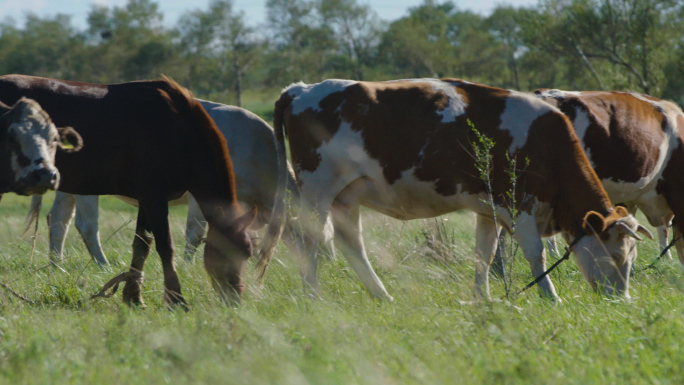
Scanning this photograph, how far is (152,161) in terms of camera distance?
5.89 m

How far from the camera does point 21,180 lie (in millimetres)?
4992

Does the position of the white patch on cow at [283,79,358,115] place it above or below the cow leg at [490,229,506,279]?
above

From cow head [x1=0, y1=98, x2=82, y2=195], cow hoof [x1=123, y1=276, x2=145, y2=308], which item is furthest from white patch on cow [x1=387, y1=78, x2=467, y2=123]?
cow head [x1=0, y1=98, x2=82, y2=195]

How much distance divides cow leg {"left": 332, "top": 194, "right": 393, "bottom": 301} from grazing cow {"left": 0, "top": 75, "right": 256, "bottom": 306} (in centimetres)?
89

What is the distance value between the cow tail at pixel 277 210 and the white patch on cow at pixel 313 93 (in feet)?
0.36

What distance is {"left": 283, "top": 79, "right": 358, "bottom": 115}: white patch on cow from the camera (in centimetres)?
639

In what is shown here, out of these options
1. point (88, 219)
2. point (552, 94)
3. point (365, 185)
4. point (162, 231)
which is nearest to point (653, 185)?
point (552, 94)

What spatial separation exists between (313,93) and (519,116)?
1.72m

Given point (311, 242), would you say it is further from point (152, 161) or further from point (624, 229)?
point (624, 229)

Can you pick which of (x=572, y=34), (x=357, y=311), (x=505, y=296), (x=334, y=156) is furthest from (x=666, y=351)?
(x=572, y=34)

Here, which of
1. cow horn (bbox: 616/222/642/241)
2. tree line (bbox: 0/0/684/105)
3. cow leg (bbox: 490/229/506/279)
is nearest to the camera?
cow horn (bbox: 616/222/642/241)

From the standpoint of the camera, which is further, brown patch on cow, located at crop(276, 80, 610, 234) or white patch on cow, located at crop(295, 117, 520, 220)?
white patch on cow, located at crop(295, 117, 520, 220)

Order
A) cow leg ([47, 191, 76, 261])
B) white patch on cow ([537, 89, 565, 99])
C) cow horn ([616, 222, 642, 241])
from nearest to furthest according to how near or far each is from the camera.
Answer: cow horn ([616, 222, 642, 241]) → white patch on cow ([537, 89, 565, 99]) → cow leg ([47, 191, 76, 261])

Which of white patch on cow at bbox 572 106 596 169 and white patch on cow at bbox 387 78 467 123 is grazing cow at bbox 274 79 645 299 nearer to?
white patch on cow at bbox 387 78 467 123
